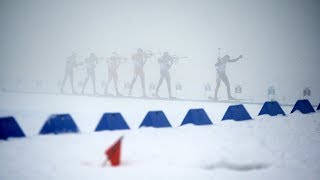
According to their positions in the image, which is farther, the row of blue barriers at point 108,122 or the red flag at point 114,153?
the row of blue barriers at point 108,122

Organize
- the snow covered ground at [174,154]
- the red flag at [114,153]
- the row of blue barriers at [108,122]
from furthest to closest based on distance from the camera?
1. the row of blue barriers at [108,122]
2. the red flag at [114,153]
3. the snow covered ground at [174,154]

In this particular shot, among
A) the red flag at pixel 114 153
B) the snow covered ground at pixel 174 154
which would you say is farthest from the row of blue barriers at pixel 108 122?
the red flag at pixel 114 153

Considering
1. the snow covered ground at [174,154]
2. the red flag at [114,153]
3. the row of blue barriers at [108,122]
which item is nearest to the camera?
the snow covered ground at [174,154]

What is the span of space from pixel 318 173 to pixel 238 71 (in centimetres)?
3780

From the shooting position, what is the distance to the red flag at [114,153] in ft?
21.2

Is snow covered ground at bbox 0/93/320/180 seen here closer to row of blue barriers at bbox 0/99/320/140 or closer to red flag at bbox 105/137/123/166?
red flag at bbox 105/137/123/166

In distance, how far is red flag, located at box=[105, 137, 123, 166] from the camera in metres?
6.48

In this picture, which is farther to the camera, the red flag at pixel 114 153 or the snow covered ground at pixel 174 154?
the red flag at pixel 114 153

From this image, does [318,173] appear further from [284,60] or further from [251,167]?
[284,60]

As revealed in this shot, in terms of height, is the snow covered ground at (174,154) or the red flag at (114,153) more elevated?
the red flag at (114,153)

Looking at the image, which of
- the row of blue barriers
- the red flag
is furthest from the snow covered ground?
the row of blue barriers

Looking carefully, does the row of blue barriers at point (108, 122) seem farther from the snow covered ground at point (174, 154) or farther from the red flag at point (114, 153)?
the red flag at point (114, 153)

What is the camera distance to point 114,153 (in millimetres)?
6508

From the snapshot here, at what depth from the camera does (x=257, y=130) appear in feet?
35.4
